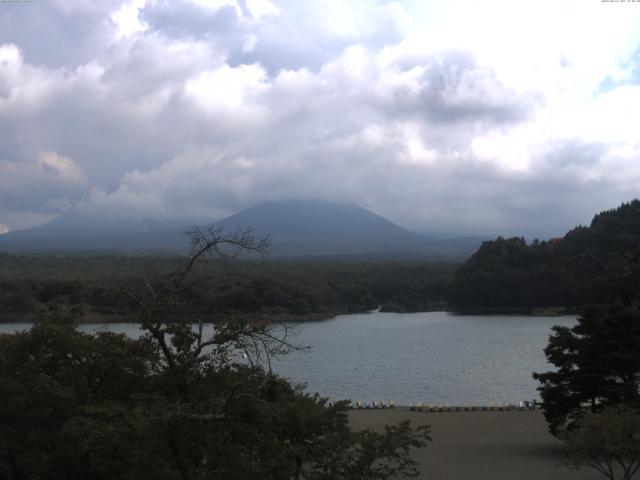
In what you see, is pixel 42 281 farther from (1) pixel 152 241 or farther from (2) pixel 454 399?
(1) pixel 152 241

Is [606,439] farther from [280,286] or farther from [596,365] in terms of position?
[280,286]

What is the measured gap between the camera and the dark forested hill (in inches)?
1757

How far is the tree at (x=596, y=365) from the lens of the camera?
37.4 ft

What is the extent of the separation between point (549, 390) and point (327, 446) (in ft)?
26.8

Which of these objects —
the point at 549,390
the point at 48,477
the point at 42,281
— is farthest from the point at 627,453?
the point at 42,281

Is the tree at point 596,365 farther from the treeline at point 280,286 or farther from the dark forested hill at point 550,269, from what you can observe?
the dark forested hill at point 550,269

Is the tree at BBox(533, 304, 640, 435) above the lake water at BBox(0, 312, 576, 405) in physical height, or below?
above

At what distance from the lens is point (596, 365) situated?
1151cm

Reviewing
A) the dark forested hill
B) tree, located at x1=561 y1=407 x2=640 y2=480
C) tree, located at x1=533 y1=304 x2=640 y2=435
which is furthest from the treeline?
tree, located at x1=561 y1=407 x2=640 y2=480

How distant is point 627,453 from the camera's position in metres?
8.27

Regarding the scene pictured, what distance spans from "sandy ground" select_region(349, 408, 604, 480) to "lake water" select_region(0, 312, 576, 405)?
3172 millimetres

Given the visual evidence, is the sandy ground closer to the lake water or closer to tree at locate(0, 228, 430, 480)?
the lake water

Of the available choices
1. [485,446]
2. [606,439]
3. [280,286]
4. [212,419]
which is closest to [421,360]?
[485,446]

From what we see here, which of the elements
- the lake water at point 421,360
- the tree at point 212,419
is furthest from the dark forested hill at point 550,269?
the tree at point 212,419
